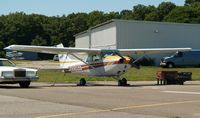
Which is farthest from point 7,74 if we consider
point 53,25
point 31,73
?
point 53,25

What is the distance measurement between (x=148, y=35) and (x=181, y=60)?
7.07 metres

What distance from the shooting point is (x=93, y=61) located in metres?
30.9

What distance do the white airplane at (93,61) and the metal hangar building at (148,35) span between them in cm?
2992

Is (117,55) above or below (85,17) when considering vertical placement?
below

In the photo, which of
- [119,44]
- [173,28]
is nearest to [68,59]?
[119,44]

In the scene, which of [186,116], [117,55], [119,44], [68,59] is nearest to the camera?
[186,116]

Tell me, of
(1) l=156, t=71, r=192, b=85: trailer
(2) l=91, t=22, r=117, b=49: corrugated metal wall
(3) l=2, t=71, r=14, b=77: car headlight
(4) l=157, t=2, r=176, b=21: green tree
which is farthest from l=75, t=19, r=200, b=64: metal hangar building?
(4) l=157, t=2, r=176, b=21: green tree

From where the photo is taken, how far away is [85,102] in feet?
54.2

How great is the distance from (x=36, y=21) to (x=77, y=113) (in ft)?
464

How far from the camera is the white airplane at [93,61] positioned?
29531 millimetres

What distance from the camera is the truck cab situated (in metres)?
57.9

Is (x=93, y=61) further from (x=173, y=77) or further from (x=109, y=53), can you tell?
(x=173, y=77)

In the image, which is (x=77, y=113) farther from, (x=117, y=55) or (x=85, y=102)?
(x=117, y=55)

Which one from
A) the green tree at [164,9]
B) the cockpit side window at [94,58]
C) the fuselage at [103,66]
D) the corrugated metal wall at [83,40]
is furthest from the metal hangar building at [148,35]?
the green tree at [164,9]
